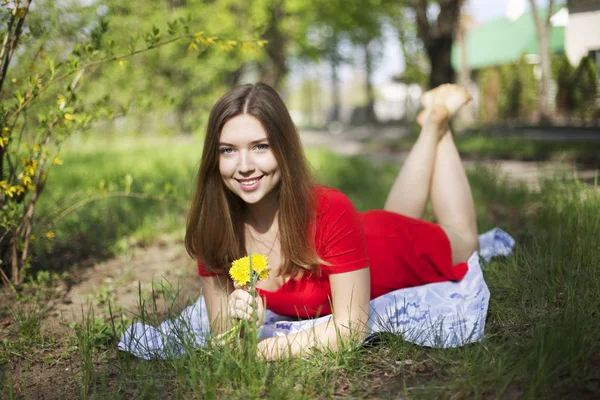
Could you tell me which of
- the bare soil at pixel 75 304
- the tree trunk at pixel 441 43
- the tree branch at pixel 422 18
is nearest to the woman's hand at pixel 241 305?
the bare soil at pixel 75 304

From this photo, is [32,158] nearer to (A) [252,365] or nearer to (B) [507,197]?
(A) [252,365]

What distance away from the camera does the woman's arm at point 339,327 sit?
2160 mm

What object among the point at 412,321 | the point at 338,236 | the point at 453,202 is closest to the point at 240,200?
the point at 338,236

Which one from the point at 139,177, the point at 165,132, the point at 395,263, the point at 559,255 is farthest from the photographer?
the point at 139,177

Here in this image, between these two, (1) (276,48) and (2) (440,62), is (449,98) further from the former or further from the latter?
(1) (276,48)

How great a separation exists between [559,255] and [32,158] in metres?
2.65

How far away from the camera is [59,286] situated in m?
3.43

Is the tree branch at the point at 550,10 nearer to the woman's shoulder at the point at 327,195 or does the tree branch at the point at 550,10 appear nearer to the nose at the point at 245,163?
the woman's shoulder at the point at 327,195

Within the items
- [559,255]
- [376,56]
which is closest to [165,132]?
[559,255]

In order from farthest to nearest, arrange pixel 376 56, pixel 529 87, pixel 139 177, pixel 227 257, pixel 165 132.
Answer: pixel 376 56 < pixel 529 87 < pixel 139 177 < pixel 165 132 < pixel 227 257

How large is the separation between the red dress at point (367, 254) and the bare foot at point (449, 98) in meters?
0.89

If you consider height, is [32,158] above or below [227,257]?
above

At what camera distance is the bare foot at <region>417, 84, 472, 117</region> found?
11.9 feet

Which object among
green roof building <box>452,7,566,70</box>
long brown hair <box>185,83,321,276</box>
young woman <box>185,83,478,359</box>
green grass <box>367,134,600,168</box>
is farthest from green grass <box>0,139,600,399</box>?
green grass <box>367,134,600,168</box>
